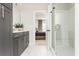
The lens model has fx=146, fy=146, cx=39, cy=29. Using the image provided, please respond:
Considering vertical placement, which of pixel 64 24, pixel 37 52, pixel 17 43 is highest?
pixel 64 24

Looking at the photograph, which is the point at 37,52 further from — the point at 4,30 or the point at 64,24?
the point at 4,30

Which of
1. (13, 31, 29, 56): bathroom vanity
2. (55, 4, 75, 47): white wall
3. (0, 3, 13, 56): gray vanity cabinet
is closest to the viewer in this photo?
(0, 3, 13, 56): gray vanity cabinet

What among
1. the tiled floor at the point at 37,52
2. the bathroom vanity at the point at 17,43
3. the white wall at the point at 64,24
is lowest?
the tiled floor at the point at 37,52

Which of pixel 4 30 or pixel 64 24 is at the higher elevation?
pixel 64 24

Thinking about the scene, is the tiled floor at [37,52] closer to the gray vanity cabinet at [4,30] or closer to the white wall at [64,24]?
the white wall at [64,24]

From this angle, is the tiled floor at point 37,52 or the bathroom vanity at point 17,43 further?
the tiled floor at point 37,52

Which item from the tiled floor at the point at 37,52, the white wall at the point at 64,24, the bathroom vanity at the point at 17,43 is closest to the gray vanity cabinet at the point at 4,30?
the bathroom vanity at the point at 17,43

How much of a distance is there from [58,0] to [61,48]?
2.50 metres

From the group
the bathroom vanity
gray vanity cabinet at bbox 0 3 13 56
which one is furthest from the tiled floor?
gray vanity cabinet at bbox 0 3 13 56

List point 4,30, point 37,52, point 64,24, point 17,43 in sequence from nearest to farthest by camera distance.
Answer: point 4,30
point 17,43
point 64,24
point 37,52

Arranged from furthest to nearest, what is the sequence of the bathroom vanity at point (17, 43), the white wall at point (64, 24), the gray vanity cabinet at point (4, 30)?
1. the white wall at point (64, 24)
2. the bathroom vanity at point (17, 43)
3. the gray vanity cabinet at point (4, 30)

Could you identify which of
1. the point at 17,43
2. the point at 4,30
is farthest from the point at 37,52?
the point at 4,30

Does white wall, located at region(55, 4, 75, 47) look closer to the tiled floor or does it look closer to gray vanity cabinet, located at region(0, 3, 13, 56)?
the tiled floor

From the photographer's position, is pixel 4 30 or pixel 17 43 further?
pixel 17 43
